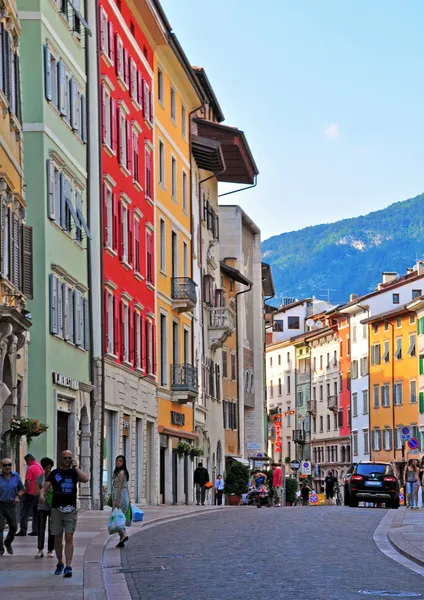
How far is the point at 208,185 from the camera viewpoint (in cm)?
7538

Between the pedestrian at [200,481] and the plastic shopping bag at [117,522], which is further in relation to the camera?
the pedestrian at [200,481]

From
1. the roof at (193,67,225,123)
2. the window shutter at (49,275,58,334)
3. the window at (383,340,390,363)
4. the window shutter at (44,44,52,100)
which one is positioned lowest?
the window shutter at (49,275,58,334)

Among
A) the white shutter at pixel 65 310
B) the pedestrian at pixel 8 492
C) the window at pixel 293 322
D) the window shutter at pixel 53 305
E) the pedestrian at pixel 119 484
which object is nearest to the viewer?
the pedestrian at pixel 8 492

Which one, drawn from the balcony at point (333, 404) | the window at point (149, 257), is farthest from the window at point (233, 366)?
the balcony at point (333, 404)

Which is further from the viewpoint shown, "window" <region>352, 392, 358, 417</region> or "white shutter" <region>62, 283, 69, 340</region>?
"window" <region>352, 392, 358, 417</region>

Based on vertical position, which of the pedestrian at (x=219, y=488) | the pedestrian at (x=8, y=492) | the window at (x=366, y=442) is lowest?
the pedestrian at (x=219, y=488)

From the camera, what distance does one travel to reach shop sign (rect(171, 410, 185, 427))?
200ft

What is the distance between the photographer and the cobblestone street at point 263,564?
1638 cm

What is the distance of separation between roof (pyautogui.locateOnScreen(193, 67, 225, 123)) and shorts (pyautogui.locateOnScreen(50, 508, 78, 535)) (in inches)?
2158

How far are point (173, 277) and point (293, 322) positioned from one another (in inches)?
3949

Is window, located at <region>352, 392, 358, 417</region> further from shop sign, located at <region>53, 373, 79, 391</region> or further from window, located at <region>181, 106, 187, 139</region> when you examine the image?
shop sign, located at <region>53, 373, 79, 391</region>

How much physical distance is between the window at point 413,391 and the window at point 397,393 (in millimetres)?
2086

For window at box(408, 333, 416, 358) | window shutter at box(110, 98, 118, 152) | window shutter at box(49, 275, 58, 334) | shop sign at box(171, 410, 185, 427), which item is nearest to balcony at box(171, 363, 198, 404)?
shop sign at box(171, 410, 185, 427)

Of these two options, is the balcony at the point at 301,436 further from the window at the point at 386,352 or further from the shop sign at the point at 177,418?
the shop sign at the point at 177,418
